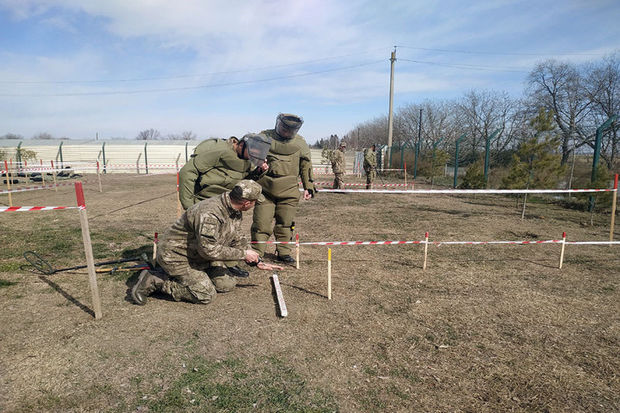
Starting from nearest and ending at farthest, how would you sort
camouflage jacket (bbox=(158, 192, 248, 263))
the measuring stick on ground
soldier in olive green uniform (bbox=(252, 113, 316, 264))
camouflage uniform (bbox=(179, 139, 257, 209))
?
camouflage jacket (bbox=(158, 192, 248, 263)) < the measuring stick on ground < camouflage uniform (bbox=(179, 139, 257, 209)) < soldier in olive green uniform (bbox=(252, 113, 316, 264))

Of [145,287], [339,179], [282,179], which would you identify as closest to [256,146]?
[282,179]

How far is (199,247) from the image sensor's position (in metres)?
3.74

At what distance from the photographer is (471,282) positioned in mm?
4973

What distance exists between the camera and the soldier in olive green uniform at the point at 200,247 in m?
3.69

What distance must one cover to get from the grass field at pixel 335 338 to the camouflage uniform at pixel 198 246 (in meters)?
0.22

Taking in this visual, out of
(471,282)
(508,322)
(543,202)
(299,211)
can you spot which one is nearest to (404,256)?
(471,282)

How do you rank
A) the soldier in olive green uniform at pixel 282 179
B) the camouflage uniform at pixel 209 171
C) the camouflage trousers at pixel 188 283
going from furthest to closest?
1. the soldier in olive green uniform at pixel 282 179
2. the camouflage uniform at pixel 209 171
3. the camouflage trousers at pixel 188 283

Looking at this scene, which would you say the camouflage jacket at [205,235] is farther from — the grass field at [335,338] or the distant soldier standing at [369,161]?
the distant soldier standing at [369,161]

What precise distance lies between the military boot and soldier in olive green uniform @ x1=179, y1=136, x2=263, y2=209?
2.96ft

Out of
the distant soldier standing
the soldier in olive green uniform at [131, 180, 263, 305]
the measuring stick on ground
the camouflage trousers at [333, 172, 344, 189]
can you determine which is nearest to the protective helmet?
the soldier in olive green uniform at [131, 180, 263, 305]

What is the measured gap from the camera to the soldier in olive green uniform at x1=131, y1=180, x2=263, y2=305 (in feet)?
12.1

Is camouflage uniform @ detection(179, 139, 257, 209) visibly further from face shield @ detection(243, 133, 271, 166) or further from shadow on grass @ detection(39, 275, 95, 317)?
shadow on grass @ detection(39, 275, 95, 317)

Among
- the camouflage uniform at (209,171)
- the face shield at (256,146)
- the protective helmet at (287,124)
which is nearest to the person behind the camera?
the camouflage uniform at (209,171)

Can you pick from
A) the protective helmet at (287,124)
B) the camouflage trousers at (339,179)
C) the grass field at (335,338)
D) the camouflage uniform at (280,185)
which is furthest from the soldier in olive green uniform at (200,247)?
the camouflage trousers at (339,179)
